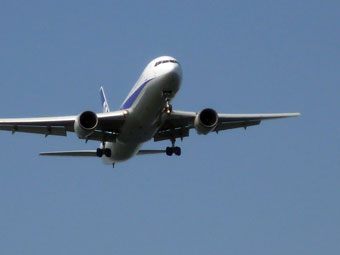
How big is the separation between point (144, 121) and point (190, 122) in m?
3.59

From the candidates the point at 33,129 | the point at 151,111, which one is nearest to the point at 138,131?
the point at 151,111

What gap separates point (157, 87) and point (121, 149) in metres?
6.28

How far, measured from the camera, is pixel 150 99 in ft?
134

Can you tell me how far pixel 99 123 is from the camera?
43406 mm

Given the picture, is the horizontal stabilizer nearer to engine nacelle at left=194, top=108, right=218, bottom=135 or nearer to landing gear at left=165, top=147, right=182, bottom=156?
landing gear at left=165, top=147, right=182, bottom=156

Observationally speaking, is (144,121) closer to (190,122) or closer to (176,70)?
(176,70)

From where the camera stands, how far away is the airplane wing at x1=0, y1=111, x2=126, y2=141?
42750mm

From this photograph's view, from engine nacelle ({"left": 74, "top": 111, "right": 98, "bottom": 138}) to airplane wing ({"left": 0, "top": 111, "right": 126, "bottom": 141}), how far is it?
32.5 inches

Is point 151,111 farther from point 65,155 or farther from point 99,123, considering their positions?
point 65,155

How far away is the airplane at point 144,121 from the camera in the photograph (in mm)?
40625

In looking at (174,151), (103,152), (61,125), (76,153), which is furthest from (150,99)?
(76,153)

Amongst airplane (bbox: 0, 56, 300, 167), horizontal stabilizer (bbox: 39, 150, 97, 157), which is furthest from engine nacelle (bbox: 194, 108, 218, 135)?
horizontal stabilizer (bbox: 39, 150, 97, 157)

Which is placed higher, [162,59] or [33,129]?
[162,59]

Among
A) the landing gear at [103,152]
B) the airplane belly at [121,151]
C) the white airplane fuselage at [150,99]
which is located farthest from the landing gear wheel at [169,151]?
the landing gear at [103,152]
